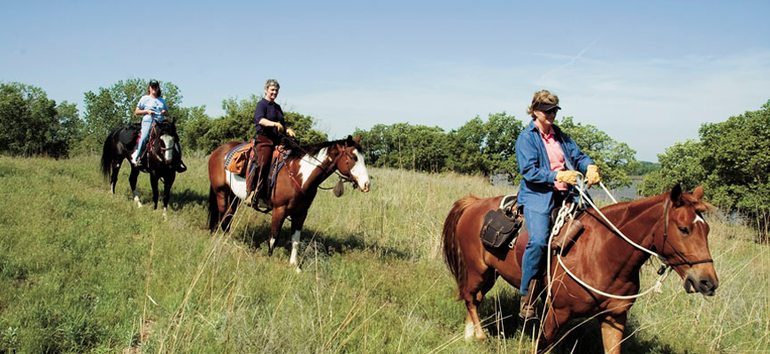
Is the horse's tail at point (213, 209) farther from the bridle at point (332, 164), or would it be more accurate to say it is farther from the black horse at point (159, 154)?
the bridle at point (332, 164)

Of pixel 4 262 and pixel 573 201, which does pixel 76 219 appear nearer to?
pixel 4 262

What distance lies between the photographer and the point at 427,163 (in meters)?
47.0

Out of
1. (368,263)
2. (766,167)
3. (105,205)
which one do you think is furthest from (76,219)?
(766,167)

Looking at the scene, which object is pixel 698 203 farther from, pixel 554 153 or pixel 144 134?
pixel 144 134

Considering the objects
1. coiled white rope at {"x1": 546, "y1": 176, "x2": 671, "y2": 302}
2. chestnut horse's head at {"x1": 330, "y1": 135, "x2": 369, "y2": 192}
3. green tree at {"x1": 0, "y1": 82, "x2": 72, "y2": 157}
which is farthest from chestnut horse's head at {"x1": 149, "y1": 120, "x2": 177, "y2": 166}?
green tree at {"x1": 0, "y1": 82, "x2": 72, "y2": 157}

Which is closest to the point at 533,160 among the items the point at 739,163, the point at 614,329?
the point at 614,329

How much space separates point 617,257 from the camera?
3564 millimetres

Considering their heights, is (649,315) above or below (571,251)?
below

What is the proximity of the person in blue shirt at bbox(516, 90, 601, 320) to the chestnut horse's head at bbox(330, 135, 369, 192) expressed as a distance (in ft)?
8.96

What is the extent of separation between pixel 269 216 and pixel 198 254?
3527mm

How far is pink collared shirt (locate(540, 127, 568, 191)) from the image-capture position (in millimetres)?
4065

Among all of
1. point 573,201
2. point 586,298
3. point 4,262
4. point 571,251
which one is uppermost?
point 573,201

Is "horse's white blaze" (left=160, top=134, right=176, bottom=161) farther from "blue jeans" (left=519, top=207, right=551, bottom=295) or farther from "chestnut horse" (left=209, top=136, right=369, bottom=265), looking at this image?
"blue jeans" (left=519, top=207, right=551, bottom=295)

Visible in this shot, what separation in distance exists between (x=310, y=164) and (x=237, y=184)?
5.19ft
